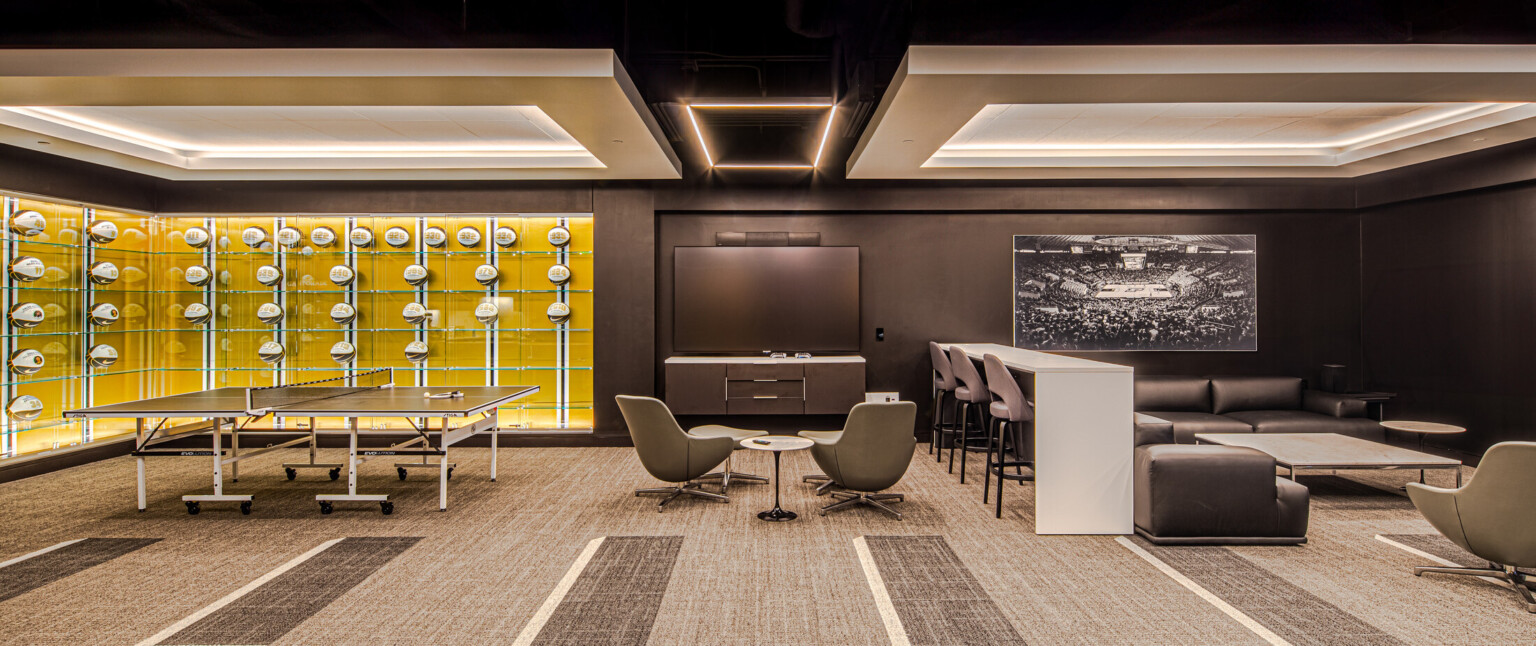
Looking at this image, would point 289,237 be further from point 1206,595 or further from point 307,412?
point 1206,595

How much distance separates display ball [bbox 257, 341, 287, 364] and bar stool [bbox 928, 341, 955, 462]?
6.83 meters

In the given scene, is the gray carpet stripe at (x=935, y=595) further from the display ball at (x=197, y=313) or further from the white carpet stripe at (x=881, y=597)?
the display ball at (x=197, y=313)

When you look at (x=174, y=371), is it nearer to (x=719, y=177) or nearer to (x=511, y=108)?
(x=511, y=108)

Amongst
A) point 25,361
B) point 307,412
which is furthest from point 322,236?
point 307,412

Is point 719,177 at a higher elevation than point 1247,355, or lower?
higher

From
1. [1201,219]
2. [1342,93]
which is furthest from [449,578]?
[1201,219]

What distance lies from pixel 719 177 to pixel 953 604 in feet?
16.7

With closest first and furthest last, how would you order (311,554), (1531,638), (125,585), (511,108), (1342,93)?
1. (1531,638)
2. (125,585)
3. (311,554)
4. (1342,93)
5. (511,108)

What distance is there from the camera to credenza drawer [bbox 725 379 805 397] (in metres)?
6.83

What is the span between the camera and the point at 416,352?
7199 millimetres

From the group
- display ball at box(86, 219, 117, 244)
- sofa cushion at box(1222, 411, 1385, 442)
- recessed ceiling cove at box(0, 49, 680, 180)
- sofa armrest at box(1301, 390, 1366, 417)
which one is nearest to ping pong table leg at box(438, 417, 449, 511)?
recessed ceiling cove at box(0, 49, 680, 180)

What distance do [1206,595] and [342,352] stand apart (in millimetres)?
7736

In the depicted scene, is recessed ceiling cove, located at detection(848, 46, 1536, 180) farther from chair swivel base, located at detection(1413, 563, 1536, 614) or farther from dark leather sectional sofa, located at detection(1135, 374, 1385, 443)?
chair swivel base, located at detection(1413, 563, 1536, 614)

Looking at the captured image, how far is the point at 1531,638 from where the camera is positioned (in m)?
2.80
